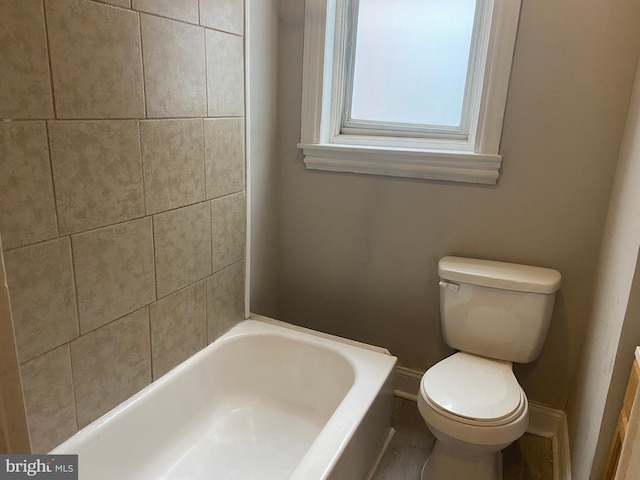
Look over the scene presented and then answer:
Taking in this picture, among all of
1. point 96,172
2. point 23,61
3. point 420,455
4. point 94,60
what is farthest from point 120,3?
point 420,455

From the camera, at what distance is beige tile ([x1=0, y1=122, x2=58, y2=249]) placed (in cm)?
107

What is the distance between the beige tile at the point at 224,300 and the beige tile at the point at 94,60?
726 mm

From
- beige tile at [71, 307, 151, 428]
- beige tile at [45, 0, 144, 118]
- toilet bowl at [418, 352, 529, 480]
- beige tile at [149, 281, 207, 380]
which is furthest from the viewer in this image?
beige tile at [149, 281, 207, 380]

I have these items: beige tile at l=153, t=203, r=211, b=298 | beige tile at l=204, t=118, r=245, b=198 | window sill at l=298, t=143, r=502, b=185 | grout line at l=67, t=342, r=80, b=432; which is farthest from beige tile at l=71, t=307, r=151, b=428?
window sill at l=298, t=143, r=502, b=185

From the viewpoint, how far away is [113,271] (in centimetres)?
138

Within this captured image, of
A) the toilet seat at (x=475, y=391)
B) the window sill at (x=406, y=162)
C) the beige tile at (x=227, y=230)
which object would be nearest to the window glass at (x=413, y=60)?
the window sill at (x=406, y=162)

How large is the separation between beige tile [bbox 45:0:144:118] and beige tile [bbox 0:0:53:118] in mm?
26

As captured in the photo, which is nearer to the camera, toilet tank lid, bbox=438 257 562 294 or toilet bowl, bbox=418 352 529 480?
toilet bowl, bbox=418 352 529 480

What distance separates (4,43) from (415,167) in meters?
1.41

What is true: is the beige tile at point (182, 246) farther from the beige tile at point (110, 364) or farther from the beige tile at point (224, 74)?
the beige tile at point (224, 74)

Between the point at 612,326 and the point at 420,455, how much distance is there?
907 mm

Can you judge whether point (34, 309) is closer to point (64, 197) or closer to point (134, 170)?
point (64, 197)

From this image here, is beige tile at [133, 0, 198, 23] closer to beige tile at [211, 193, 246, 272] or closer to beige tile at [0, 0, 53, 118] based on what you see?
beige tile at [0, 0, 53, 118]

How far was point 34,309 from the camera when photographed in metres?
1.18
